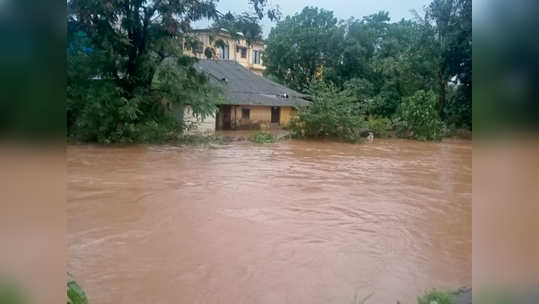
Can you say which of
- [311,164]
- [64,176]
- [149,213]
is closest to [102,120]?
[311,164]

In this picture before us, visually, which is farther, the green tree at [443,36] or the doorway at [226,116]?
the doorway at [226,116]

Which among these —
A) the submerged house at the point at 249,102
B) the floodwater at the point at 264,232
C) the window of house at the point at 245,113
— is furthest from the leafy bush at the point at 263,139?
the floodwater at the point at 264,232

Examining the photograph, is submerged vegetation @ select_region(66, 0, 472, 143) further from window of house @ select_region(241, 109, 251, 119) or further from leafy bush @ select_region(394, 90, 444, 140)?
window of house @ select_region(241, 109, 251, 119)

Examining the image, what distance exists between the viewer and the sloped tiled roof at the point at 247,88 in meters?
22.6

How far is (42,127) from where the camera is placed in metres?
0.92

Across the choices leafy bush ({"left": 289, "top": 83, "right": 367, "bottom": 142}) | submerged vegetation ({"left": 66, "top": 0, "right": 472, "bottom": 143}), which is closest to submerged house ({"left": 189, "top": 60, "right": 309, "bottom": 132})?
leafy bush ({"left": 289, "top": 83, "right": 367, "bottom": 142})

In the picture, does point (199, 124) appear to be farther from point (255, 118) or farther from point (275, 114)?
point (275, 114)

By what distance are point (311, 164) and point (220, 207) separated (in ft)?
17.7

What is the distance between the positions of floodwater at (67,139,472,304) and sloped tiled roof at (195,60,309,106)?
1196cm

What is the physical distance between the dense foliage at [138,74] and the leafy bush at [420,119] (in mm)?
9217

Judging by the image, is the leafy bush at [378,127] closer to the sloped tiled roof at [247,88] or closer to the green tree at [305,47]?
the sloped tiled roof at [247,88]

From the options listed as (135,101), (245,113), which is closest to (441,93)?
(245,113)

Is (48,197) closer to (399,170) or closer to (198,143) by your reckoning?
(399,170)

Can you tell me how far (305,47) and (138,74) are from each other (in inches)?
561
